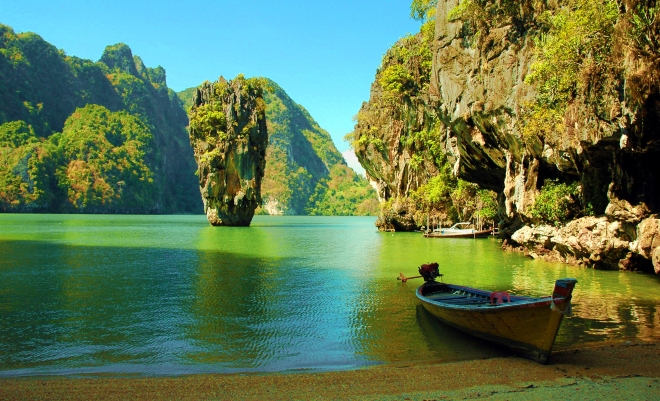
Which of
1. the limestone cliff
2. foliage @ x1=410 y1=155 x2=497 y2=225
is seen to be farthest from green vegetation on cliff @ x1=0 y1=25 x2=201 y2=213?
the limestone cliff

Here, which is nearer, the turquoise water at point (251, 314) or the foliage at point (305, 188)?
the turquoise water at point (251, 314)

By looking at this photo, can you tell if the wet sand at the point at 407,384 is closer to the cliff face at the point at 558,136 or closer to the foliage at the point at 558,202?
the cliff face at the point at 558,136

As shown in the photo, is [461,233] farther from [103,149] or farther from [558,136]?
[103,149]

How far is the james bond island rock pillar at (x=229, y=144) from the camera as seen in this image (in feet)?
173

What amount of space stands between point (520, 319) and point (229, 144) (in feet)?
157

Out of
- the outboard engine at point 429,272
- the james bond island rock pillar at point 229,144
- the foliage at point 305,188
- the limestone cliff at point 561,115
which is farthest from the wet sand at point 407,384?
the foliage at point 305,188

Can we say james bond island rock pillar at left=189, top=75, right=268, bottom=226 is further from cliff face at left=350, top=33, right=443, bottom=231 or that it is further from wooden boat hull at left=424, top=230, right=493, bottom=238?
wooden boat hull at left=424, top=230, right=493, bottom=238

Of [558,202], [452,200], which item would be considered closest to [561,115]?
[558,202]

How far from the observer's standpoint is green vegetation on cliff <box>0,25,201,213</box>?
100750 mm

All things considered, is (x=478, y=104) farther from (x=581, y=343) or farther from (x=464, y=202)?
(x=464, y=202)

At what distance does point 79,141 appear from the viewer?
115 metres

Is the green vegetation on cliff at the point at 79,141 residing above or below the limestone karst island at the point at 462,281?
above

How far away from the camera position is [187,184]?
159000 millimetres

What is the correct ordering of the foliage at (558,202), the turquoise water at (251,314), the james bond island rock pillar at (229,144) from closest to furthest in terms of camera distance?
the turquoise water at (251,314) → the foliage at (558,202) → the james bond island rock pillar at (229,144)
